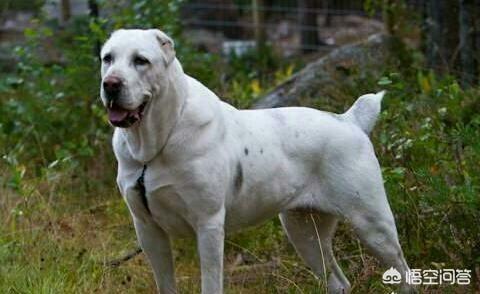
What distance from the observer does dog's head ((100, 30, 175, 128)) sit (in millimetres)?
4289

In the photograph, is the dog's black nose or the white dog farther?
the white dog

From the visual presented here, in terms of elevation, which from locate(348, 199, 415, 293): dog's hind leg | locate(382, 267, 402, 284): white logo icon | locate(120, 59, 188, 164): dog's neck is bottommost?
locate(382, 267, 402, 284): white logo icon

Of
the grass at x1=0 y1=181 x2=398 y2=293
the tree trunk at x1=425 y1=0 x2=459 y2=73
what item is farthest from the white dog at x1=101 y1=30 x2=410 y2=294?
the tree trunk at x1=425 y1=0 x2=459 y2=73

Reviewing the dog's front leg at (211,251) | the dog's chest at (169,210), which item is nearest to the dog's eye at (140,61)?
the dog's chest at (169,210)

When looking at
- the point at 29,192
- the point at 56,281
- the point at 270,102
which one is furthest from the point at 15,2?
the point at 56,281

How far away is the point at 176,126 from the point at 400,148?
169cm

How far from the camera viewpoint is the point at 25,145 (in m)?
7.97

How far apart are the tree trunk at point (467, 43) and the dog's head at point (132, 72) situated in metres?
4.13

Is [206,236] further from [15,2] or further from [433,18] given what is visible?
[15,2]

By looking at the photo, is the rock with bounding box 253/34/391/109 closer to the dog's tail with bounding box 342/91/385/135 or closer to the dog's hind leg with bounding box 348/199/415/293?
the dog's tail with bounding box 342/91/385/135

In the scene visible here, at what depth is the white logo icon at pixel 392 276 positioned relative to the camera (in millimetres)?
5102

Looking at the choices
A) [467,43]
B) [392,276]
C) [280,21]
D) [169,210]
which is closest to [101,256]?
[169,210]

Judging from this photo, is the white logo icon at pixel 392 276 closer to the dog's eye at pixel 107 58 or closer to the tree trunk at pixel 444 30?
the dog's eye at pixel 107 58

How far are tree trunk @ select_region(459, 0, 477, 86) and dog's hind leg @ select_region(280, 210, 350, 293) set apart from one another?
122 inches
